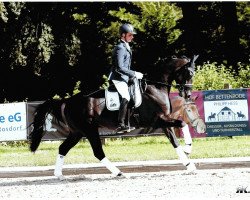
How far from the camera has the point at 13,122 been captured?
22.5 meters

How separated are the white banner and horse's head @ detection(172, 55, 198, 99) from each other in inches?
425

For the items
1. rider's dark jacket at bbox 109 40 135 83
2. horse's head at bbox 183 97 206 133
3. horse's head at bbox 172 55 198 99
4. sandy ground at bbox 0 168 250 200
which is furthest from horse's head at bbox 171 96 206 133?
rider's dark jacket at bbox 109 40 135 83

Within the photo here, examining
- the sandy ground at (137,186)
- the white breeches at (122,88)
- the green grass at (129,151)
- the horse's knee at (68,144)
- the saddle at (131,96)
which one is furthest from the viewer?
the green grass at (129,151)

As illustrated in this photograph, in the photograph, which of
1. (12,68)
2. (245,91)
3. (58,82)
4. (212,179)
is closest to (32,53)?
(12,68)

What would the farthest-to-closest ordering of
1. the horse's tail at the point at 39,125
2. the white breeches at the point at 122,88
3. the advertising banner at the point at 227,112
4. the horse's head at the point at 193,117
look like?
the advertising banner at the point at 227,112
the horse's head at the point at 193,117
the horse's tail at the point at 39,125
the white breeches at the point at 122,88

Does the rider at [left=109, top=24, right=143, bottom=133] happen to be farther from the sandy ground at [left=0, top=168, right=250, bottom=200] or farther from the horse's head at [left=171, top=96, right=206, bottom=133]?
the horse's head at [left=171, top=96, right=206, bottom=133]

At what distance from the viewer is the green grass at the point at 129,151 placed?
1712 centimetres

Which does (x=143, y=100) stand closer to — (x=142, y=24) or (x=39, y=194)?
(x=39, y=194)

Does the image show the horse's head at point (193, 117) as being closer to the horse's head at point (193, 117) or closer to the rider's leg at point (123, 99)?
the horse's head at point (193, 117)

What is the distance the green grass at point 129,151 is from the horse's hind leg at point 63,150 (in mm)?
3762

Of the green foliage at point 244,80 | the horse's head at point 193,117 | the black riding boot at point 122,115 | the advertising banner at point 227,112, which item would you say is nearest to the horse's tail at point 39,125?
the black riding boot at point 122,115

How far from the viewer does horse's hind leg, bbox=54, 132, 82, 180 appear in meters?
12.6

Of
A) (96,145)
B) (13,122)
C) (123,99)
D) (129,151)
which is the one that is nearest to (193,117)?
(129,151)

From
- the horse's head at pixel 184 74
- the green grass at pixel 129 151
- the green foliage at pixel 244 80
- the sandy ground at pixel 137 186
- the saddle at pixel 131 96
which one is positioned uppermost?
the green foliage at pixel 244 80
